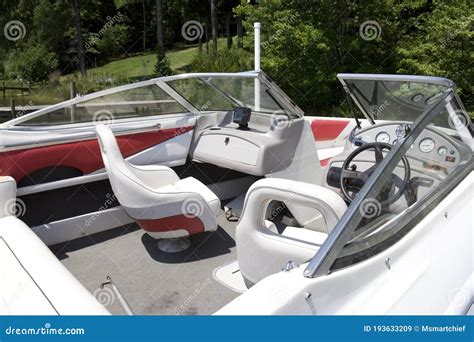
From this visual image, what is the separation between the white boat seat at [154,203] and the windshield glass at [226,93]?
3.72ft

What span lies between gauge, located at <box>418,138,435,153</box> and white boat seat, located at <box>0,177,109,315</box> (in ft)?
4.74

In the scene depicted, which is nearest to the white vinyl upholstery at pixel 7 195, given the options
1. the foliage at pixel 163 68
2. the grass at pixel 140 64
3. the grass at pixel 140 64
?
the foliage at pixel 163 68

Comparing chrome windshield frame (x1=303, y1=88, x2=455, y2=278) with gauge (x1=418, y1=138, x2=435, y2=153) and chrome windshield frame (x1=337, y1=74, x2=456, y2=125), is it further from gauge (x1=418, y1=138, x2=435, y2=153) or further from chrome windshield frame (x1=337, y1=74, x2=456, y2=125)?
chrome windshield frame (x1=337, y1=74, x2=456, y2=125)

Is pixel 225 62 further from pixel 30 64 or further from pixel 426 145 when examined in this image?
pixel 30 64

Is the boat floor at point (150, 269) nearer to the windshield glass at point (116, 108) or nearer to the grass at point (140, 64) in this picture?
the windshield glass at point (116, 108)

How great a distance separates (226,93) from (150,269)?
195 cm

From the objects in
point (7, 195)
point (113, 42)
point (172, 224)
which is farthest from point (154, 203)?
point (113, 42)

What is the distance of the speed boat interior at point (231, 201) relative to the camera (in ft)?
4.63

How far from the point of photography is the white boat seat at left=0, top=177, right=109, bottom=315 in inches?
52.1

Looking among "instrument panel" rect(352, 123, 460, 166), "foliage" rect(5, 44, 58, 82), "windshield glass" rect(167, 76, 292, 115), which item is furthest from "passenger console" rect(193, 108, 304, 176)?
"foliage" rect(5, 44, 58, 82)

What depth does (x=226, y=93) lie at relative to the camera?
409cm
